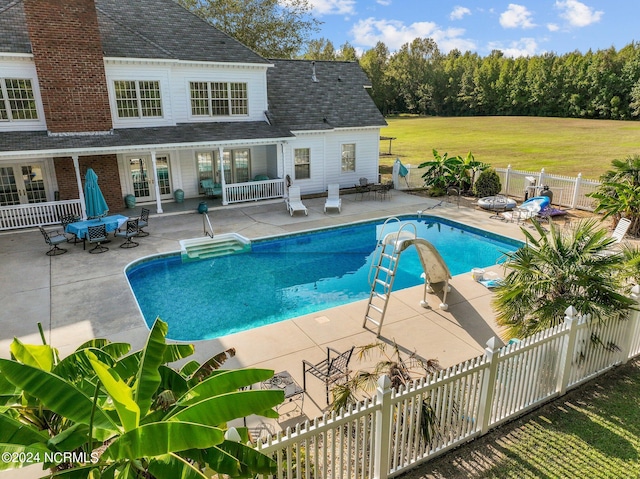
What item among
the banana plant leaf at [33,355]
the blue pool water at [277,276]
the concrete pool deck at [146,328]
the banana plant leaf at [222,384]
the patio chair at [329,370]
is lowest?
the blue pool water at [277,276]

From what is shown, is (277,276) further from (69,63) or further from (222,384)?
(69,63)

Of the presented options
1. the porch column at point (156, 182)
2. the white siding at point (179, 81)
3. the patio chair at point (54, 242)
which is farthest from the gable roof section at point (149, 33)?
the patio chair at point (54, 242)

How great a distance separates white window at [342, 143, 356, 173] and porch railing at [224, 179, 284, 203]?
4.04 metres

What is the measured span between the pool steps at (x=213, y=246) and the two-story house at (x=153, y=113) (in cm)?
420

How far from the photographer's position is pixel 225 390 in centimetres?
349

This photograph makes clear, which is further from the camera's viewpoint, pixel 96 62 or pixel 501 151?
pixel 501 151

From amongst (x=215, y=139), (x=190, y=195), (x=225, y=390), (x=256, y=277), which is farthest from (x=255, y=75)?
(x=225, y=390)

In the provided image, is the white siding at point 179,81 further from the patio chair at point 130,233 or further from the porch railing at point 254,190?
the patio chair at point 130,233

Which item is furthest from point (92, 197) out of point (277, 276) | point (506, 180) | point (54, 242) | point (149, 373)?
point (506, 180)

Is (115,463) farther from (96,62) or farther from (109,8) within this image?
(109,8)

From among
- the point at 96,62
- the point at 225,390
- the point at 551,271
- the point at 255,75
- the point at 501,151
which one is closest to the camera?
the point at 225,390

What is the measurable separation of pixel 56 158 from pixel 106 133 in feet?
6.91

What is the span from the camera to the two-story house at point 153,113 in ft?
51.5

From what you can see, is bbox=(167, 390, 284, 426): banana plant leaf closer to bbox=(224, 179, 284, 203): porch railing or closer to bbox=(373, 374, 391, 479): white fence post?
bbox=(373, 374, 391, 479): white fence post
